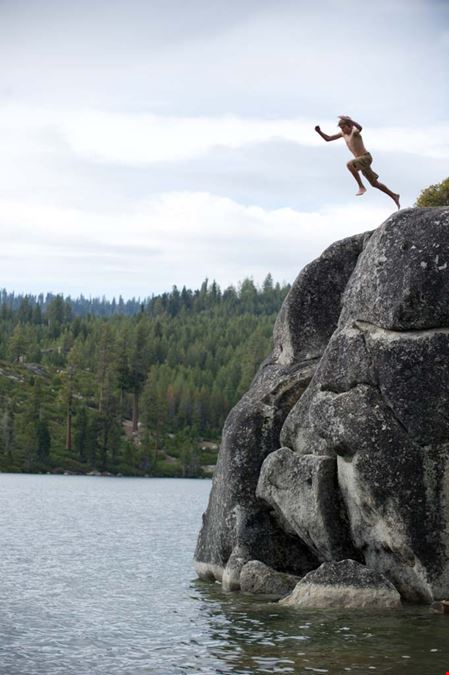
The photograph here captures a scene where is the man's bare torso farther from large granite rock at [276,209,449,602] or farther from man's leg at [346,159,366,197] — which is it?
large granite rock at [276,209,449,602]

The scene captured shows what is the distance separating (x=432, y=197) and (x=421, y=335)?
115 feet

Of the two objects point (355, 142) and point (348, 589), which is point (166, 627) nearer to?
point (348, 589)

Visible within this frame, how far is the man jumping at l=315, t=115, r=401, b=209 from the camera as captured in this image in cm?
4059

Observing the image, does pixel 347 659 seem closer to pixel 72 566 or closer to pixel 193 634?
pixel 193 634

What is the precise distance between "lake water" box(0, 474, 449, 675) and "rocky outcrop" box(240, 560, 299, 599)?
0.73 meters

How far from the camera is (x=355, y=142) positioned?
41.1m

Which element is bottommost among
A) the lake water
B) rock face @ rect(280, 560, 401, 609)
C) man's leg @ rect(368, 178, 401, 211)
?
the lake water

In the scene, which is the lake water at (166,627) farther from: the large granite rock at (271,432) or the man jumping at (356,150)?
the man jumping at (356,150)

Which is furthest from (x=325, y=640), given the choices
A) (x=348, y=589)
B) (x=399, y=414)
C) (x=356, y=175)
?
(x=356, y=175)

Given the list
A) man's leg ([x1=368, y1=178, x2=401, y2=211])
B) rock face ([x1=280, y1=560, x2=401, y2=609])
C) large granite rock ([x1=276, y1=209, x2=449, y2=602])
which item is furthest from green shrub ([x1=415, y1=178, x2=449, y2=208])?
rock face ([x1=280, y1=560, x2=401, y2=609])

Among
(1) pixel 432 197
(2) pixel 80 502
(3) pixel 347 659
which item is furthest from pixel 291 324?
(2) pixel 80 502

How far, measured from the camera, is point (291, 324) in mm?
42656

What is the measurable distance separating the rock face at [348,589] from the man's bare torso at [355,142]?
53.3ft

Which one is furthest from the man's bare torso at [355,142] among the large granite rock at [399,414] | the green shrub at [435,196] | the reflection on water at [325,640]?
the green shrub at [435,196]
